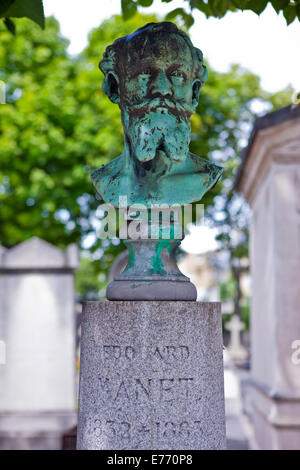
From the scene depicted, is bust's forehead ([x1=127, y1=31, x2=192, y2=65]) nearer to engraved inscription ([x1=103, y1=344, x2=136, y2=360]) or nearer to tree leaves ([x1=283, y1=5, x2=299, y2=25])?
tree leaves ([x1=283, y1=5, x2=299, y2=25])

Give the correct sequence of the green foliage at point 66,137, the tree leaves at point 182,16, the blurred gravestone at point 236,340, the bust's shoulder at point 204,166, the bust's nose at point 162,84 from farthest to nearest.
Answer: the blurred gravestone at point 236,340 → the green foliage at point 66,137 → the tree leaves at point 182,16 → the bust's shoulder at point 204,166 → the bust's nose at point 162,84

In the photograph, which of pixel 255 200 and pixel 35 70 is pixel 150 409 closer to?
pixel 255 200

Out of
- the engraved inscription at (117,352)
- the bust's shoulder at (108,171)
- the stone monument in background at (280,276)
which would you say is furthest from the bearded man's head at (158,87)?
the stone monument in background at (280,276)

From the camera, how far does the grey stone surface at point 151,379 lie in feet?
11.0

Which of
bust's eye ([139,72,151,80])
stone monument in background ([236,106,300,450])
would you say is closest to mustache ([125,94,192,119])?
bust's eye ([139,72,151,80])

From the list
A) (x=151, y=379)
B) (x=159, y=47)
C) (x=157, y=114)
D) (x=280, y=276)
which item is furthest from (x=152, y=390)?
(x=280, y=276)

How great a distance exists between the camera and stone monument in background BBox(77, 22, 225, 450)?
3.35m

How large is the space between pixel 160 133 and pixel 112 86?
1.91 ft

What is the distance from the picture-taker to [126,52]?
375cm

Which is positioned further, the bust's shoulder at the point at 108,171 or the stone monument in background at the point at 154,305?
the bust's shoulder at the point at 108,171

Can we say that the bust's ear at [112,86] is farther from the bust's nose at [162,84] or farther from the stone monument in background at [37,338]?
the stone monument in background at [37,338]

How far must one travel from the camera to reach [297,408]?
6.80m

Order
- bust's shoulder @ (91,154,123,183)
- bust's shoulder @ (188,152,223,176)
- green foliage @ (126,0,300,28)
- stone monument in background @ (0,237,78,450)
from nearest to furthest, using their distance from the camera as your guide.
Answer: bust's shoulder @ (188,152,223,176) → bust's shoulder @ (91,154,123,183) → green foliage @ (126,0,300,28) → stone monument in background @ (0,237,78,450)

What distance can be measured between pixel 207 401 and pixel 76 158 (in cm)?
1476
